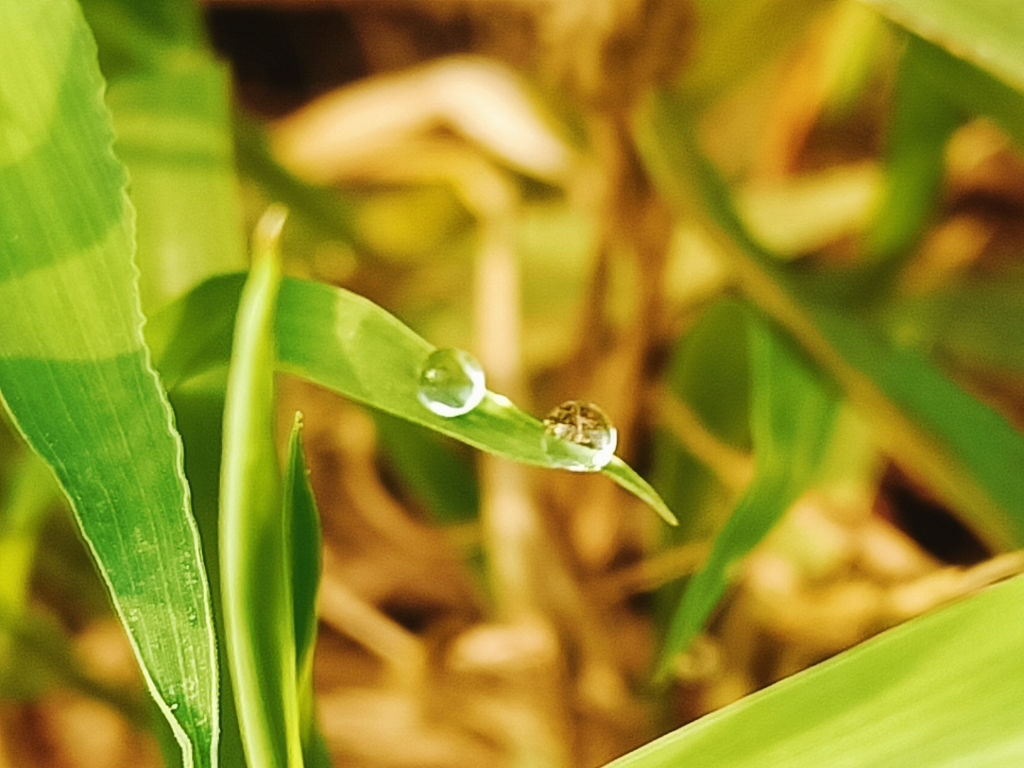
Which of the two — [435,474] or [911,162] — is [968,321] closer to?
[911,162]

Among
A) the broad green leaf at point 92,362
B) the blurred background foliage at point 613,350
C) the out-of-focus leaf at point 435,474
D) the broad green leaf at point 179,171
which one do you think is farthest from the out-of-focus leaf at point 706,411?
the broad green leaf at point 92,362

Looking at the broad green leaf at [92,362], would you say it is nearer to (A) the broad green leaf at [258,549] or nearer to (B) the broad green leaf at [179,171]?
(A) the broad green leaf at [258,549]

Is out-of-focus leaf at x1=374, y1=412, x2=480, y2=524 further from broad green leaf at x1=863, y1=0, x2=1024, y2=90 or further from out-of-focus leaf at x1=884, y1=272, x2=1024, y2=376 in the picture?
broad green leaf at x1=863, y1=0, x2=1024, y2=90

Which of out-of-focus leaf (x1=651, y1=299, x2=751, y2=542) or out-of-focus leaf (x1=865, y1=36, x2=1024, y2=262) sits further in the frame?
out-of-focus leaf (x1=651, y1=299, x2=751, y2=542)

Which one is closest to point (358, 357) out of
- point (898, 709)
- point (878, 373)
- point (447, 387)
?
Result: point (447, 387)

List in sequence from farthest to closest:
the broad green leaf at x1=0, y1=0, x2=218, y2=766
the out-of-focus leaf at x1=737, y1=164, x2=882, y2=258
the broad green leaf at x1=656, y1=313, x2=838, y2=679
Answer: the out-of-focus leaf at x1=737, y1=164, x2=882, y2=258 < the broad green leaf at x1=656, y1=313, x2=838, y2=679 < the broad green leaf at x1=0, y1=0, x2=218, y2=766

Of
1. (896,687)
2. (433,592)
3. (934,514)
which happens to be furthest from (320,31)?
(896,687)

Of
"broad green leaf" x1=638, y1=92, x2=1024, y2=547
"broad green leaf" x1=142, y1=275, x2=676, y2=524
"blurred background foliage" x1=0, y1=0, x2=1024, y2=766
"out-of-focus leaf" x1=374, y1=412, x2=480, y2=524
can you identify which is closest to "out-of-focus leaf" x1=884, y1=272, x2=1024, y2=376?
"blurred background foliage" x1=0, y1=0, x2=1024, y2=766
